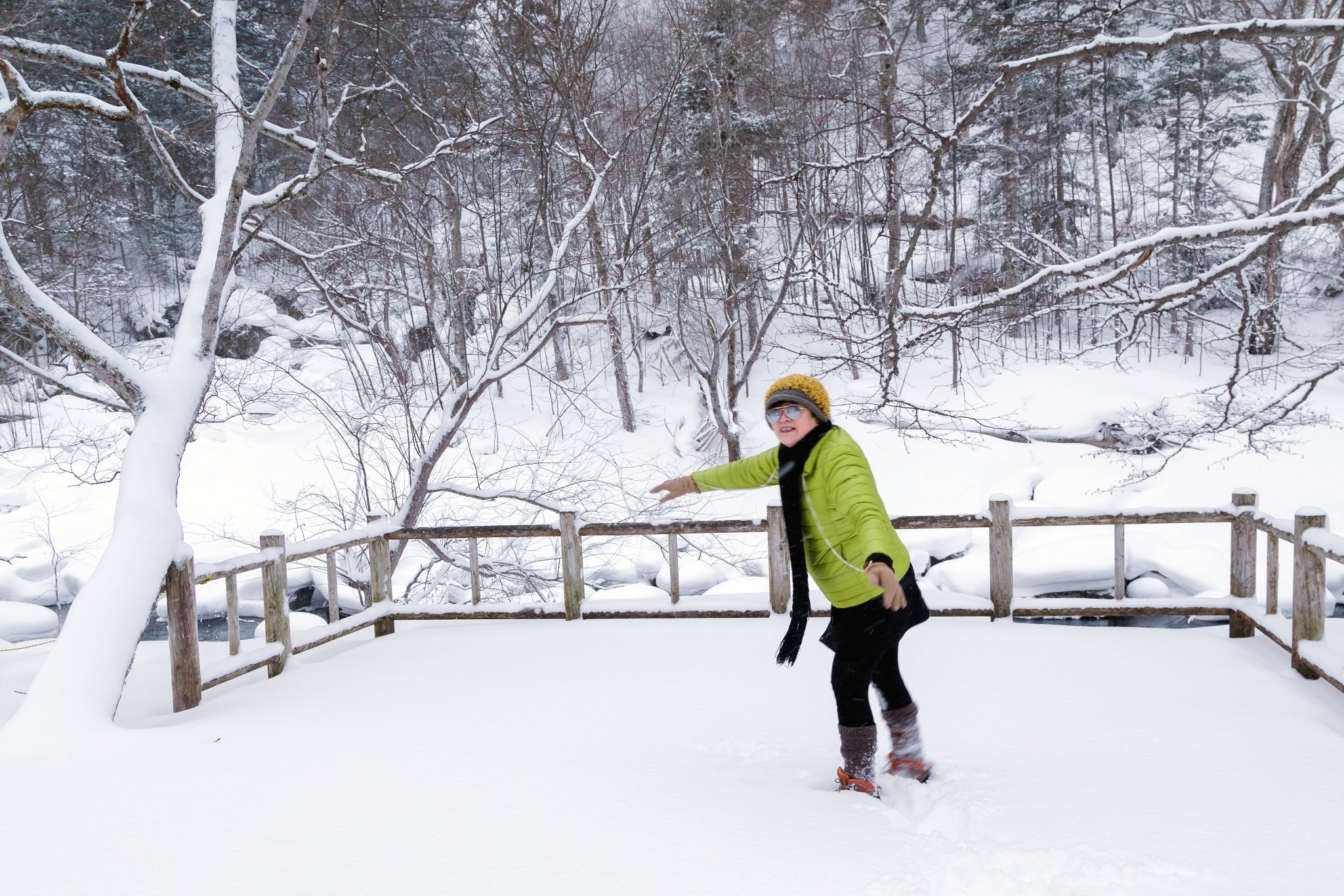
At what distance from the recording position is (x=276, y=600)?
5.29 m

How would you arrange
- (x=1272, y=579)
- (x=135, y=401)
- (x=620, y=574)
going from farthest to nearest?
(x=620, y=574)
(x=1272, y=579)
(x=135, y=401)

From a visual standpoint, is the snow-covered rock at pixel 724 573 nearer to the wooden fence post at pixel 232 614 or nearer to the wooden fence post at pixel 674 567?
the wooden fence post at pixel 674 567

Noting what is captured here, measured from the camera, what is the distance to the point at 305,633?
228 inches

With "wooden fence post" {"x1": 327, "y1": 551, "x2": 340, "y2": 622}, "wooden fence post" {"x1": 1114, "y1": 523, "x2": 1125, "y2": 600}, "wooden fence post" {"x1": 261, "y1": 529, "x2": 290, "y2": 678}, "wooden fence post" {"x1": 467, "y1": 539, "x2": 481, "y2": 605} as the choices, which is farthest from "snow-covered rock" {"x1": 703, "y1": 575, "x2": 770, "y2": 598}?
"wooden fence post" {"x1": 261, "y1": 529, "x2": 290, "y2": 678}

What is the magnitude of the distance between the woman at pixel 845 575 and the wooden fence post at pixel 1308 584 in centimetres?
264

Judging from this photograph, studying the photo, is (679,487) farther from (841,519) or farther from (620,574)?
(620,574)

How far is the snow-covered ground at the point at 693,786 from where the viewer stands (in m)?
2.53

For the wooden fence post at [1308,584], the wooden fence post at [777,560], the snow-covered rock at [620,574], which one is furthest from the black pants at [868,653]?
the snow-covered rock at [620,574]

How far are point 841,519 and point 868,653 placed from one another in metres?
0.51

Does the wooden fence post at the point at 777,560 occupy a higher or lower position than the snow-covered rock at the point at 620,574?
higher

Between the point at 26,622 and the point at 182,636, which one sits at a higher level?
the point at 182,636

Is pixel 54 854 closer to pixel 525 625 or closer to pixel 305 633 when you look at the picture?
pixel 305 633

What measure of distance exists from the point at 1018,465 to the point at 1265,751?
41.0 ft

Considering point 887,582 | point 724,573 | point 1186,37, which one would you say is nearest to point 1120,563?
point 1186,37
